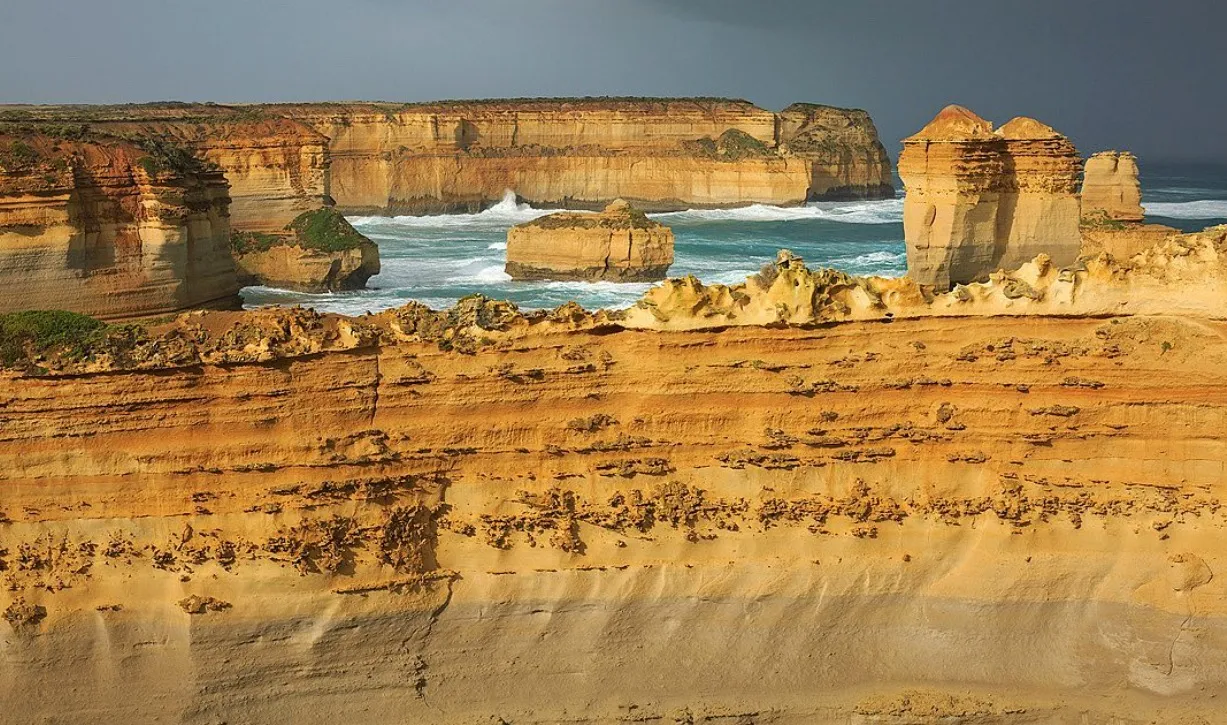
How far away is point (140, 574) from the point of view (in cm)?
1070

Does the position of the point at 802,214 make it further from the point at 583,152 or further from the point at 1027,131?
the point at 1027,131

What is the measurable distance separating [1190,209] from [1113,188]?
47.1 m

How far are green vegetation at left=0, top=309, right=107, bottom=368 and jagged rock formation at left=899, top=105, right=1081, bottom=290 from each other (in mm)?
23896

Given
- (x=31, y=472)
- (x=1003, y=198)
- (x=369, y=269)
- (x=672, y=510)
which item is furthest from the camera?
(x=369, y=269)

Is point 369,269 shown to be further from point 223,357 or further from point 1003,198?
point 223,357

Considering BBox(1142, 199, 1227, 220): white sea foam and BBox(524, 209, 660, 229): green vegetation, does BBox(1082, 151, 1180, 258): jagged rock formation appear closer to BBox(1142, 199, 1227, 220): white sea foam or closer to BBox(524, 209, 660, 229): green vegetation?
BBox(524, 209, 660, 229): green vegetation

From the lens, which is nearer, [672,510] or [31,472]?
[31,472]

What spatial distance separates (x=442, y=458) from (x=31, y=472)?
12.6 ft

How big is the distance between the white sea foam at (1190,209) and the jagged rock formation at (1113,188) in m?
37.1

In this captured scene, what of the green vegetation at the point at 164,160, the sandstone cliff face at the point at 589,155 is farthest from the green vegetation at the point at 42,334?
the sandstone cliff face at the point at 589,155

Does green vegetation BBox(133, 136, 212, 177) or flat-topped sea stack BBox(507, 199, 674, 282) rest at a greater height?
green vegetation BBox(133, 136, 212, 177)

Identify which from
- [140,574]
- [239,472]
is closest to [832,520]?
[239,472]

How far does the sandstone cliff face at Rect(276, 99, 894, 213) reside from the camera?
90750 millimetres

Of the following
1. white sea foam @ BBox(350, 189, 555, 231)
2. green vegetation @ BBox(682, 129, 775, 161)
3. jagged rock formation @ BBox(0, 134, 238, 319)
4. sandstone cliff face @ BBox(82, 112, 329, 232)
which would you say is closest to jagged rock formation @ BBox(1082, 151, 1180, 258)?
jagged rock formation @ BBox(0, 134, 238, 319)
